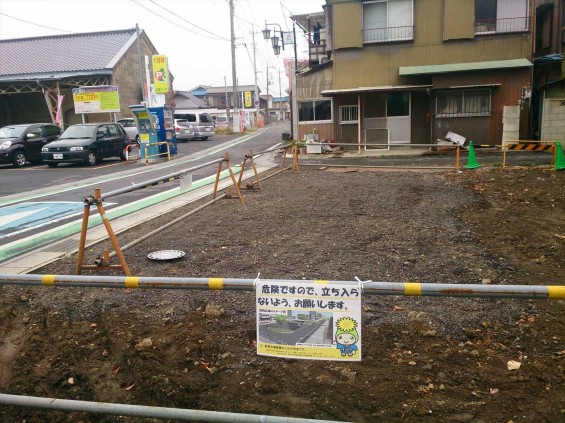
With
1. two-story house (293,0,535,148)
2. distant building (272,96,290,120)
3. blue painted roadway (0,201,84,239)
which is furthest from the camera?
distant building (272,96,290,120)

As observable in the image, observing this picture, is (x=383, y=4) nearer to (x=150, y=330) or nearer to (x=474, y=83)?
(x=474, y=83)

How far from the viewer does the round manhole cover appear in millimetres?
6498

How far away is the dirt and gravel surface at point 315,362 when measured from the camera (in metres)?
3.48

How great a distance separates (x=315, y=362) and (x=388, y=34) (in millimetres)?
20816

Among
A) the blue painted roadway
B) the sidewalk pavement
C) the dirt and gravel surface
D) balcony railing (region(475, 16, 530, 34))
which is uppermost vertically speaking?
balcony railing (region(475, 16, 530, 34))

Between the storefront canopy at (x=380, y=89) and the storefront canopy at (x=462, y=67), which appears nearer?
the storefront canopy at (x=462, y=67)

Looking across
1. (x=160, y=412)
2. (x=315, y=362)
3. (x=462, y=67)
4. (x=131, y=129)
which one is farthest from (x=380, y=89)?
(x=160, y=412)

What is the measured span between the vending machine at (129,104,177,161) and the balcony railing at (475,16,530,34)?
47.9 ft

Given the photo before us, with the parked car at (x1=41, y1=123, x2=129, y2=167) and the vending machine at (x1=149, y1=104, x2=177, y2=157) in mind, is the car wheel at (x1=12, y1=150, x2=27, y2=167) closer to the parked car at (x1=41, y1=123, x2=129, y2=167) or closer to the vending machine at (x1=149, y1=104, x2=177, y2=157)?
the parked car at (x1=41, y1=123, x2=129, y2=167)

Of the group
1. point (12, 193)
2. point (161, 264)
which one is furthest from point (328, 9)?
point (161, 264)

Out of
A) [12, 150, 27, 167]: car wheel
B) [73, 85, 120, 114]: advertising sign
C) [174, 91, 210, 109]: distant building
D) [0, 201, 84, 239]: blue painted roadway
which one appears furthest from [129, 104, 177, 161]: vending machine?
[174, 91, 210, 109]: distant building

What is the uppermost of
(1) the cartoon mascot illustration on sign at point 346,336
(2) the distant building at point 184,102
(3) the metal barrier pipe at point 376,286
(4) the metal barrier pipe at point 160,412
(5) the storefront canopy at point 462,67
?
(2) the distant building at point 184,102

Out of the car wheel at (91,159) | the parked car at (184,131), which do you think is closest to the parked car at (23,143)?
the car wheel at (91,159)

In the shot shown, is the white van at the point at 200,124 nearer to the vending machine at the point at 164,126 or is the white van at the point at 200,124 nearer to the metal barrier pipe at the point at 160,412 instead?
the vending machine at the point at 164,126
